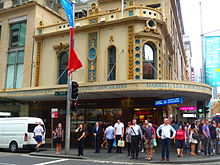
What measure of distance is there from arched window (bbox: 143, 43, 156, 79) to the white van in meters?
8.73

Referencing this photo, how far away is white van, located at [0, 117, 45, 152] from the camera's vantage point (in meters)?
15.9

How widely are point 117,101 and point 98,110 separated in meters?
1.98

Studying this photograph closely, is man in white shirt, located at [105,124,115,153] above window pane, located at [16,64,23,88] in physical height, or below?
below

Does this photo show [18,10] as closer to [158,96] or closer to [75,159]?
[158,96]

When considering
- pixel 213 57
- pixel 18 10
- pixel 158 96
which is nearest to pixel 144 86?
pixel 158 96

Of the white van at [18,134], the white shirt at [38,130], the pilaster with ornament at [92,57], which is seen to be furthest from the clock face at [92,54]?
the white shirt at [38,130]

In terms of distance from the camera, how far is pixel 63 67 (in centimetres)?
2311

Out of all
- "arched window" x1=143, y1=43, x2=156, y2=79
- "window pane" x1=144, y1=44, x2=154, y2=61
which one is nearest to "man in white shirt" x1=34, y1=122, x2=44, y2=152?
"arched window" x1=143, y1=43, x2=156, y2=79

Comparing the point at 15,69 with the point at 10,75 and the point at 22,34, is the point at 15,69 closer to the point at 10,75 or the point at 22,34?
the point at 10,75

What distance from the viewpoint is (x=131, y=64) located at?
19.4 meters

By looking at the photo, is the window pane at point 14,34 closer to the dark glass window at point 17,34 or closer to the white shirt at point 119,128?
the dark glass window at point 17,34

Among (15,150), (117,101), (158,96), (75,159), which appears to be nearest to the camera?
(75,159)

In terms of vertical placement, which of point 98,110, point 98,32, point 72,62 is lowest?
point 98,110

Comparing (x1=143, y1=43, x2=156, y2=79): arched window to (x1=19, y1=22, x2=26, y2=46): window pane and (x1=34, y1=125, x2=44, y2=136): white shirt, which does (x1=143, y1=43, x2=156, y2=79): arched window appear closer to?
(x1=34, y1=125, x2=44, y2=136): white shirt
